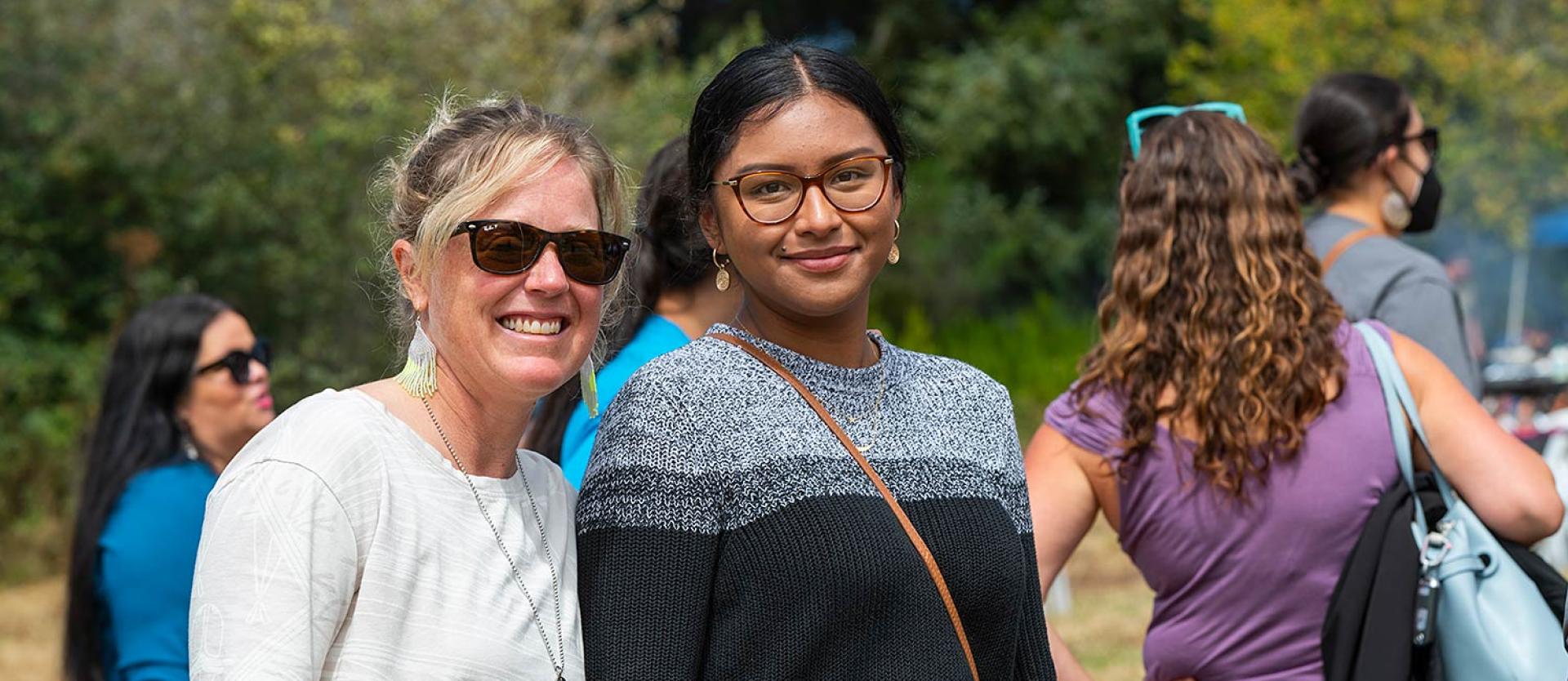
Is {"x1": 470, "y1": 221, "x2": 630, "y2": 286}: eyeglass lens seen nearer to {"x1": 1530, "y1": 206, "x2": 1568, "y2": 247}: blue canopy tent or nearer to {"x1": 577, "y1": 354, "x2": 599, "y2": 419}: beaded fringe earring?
{"x1": 577, "y1": 354, "x2": 599, "y2": 419}: beaded fringe earring

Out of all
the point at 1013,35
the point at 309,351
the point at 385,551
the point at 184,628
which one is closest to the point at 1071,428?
the point at 385,551

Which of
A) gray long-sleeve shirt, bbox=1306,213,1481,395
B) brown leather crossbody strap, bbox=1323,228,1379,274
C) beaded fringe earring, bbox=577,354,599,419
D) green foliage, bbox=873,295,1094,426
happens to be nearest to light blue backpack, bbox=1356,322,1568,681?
gray long-sleeve shirt, bbox=1306,213,1481,395

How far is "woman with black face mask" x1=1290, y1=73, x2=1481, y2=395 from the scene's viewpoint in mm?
3945

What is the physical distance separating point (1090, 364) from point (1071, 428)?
5.9 inches

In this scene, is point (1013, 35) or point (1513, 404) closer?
point (1513, 404)

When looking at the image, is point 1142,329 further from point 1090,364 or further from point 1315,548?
point 1315,548

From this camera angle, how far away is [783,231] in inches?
89.7

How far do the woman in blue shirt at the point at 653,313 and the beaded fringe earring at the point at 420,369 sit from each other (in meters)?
0.90

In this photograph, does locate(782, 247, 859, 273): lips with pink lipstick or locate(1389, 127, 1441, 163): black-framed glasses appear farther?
locate(1389, 127, 1441, 163): black-framed glasses

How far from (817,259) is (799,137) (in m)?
0.18

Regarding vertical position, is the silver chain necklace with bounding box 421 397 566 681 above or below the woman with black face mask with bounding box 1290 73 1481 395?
below

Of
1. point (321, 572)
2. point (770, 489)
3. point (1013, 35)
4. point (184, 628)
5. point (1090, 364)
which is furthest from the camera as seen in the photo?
point (1013, 35)

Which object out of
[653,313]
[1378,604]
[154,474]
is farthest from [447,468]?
[154,474]

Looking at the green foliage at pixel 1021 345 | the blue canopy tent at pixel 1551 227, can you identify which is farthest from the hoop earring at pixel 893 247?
the blue canopy tent at pixel 1551 227
